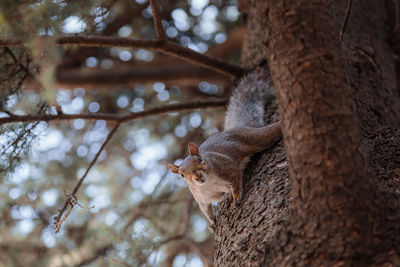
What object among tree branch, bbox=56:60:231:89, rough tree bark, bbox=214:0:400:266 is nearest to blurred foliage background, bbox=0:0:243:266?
tree branch, bbox=56:60:231:89

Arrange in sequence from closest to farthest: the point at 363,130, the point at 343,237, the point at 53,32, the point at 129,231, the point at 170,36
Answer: the point at 343,237 → the point at 363,130 → the point at 53,32 → the point at 129,231 → the point at 170,36

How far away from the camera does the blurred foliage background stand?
2297mm

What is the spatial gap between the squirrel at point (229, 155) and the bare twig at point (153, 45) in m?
0.29

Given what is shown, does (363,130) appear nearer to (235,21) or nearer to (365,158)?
(365,158)

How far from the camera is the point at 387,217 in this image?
4.15 ft

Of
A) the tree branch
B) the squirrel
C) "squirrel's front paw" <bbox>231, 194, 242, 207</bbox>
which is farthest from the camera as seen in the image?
the tree branch

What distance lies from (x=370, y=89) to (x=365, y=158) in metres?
1.19

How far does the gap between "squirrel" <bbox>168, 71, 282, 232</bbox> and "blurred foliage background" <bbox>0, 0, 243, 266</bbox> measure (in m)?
0.55

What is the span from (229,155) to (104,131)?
2.20 metres

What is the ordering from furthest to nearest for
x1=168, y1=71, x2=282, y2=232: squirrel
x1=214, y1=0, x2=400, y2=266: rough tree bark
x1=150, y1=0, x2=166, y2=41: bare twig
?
1. x1=150, y1=0, x2=166, y2=41: bare twig
2. x1=168, y1=71, x2=282, y2=232: squirrel
3. x1=214, y1=0, x2=400, y2=266: rough tree bark

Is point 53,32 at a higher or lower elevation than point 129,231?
higher

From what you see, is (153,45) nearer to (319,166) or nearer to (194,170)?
(194,170)

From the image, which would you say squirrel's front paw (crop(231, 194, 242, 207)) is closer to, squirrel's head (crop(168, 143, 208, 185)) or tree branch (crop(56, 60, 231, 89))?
squirrel's head (crop(168, 143, 208, 185))

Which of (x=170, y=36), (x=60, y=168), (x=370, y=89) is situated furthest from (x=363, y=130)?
(x=60, y=168)
